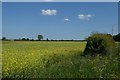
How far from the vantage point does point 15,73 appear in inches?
438

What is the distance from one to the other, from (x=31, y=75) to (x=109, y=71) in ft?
9.78

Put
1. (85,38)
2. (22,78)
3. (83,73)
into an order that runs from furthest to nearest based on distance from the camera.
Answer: (85,38) → (83,73) → (22,78)

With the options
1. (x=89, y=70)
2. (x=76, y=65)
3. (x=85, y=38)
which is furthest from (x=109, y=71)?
(x=85, y=38)

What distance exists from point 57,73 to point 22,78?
4.96 ft

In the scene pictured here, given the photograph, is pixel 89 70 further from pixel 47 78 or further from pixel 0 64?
pixel 0 64

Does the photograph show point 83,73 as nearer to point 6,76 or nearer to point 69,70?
point 69,70

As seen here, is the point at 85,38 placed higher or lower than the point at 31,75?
higher

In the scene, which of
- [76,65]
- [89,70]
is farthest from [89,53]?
[89,70]

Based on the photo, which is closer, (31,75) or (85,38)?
(31,75)

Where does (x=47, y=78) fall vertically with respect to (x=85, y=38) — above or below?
below

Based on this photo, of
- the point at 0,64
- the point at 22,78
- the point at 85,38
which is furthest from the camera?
the point at 85,38

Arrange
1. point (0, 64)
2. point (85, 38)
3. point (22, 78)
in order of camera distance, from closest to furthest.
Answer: point (22, 78), point (0, 64), point (85, 38)

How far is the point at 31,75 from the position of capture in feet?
35.6

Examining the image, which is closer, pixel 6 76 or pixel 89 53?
pixel 6 76
